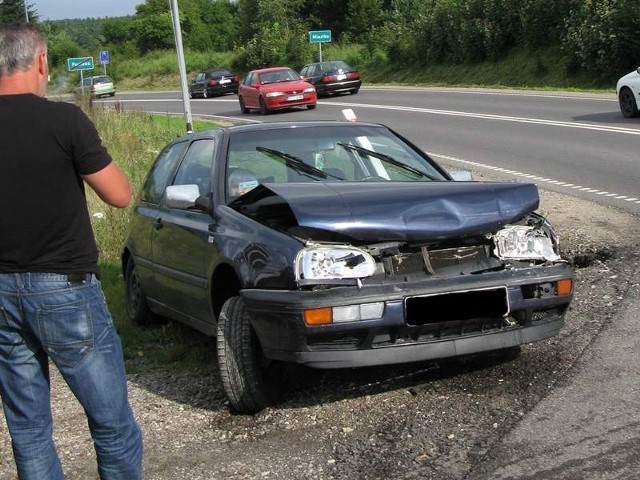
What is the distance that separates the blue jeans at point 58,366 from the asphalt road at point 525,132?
8012mm

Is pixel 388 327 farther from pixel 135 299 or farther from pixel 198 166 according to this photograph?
pixel 135 299

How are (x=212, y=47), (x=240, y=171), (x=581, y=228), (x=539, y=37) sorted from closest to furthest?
(x=240, y=171) → (x=581, y=228) → (x=539, y=37) → (x=212, y=47)

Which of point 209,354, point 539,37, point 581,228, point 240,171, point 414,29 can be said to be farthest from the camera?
point 414,29

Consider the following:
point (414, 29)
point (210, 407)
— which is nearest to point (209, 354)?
point (210, 407)

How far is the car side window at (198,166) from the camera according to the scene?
6.21 metres

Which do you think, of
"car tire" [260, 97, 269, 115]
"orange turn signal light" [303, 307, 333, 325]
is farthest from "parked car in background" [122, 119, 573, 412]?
"car tire" [260, 97, 269, 115]

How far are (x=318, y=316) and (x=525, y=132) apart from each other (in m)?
16.0

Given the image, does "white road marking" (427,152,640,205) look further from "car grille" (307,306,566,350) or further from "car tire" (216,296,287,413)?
"car tire" (216,296,287,413)

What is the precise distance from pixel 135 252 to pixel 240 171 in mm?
1564

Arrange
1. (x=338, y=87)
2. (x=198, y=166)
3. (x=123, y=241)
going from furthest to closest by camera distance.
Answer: (x=338, y=87)
(x=123, y=241)
(x=198, y=166)

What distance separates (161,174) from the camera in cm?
720

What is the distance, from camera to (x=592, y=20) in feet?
117

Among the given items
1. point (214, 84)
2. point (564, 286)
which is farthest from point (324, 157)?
point (214, 84)

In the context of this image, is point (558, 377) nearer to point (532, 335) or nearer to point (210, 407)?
point (532, 335)
